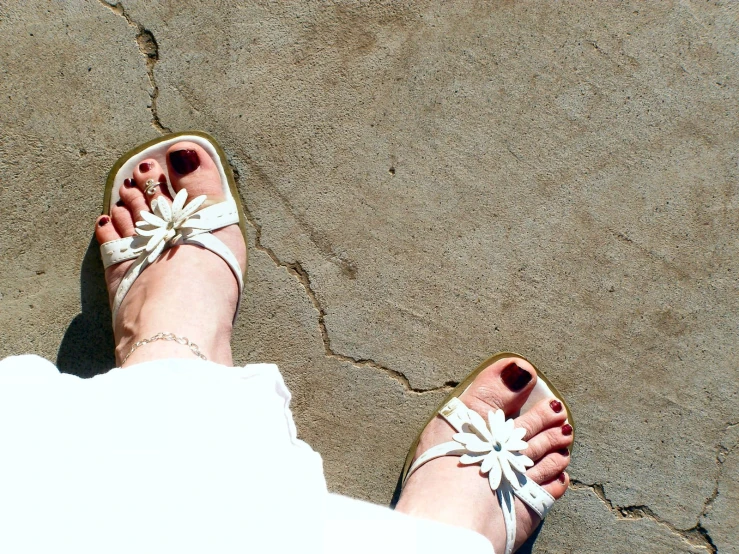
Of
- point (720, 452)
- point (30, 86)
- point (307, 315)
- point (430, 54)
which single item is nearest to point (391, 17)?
point (430, 54)

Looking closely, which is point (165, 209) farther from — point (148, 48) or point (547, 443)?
point (547, 443)

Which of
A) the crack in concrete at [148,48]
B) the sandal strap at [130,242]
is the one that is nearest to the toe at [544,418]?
the sandal strap at [130,242]

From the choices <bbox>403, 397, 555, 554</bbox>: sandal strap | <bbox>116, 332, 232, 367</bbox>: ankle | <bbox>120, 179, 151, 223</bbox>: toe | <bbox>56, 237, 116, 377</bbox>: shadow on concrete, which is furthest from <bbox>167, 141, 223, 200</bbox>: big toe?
<bbox>403, 397, 555, 554</bbox>: sandal strap

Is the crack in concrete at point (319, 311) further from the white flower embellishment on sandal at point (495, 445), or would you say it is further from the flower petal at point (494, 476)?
the flower petal at point (494, 476)

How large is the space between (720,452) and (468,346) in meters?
0.87

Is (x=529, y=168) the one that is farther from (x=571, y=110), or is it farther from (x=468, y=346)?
(x=468, y=346)

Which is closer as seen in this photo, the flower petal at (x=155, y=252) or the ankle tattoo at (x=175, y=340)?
the ankle tattoo at (x=175, y=340)

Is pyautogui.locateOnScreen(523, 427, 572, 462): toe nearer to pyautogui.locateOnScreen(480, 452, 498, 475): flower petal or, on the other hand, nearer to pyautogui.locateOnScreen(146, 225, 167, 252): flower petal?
pyautogui.locateOnScreen(480, 452, 498, 475): flower petal

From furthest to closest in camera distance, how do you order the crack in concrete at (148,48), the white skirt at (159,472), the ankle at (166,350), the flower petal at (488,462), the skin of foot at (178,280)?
the crack in concrete at (148,48) < the flower petal at (488,462) < the skin of foot at (178,280) < the ankle at (166,350) < the white skirt at (159,472)

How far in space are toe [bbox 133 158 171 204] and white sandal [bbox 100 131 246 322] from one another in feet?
0.05

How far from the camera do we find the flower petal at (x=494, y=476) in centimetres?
168

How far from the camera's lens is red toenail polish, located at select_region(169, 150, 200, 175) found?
174 cm

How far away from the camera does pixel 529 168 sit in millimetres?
1845

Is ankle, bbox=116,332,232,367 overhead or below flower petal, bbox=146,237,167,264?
below
